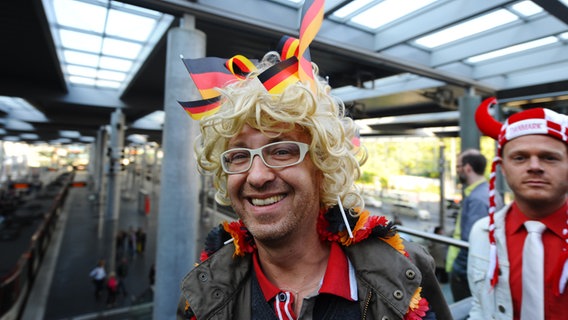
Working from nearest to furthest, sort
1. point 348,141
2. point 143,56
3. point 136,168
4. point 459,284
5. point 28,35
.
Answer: point 348,141 < point 459,284 < point 28,35 < point 143,56 < point 136,168

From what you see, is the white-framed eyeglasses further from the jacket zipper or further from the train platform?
the train platform

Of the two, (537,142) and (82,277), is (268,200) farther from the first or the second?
(82,277)

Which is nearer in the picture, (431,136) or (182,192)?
(182,192)

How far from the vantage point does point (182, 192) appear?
14.6ft

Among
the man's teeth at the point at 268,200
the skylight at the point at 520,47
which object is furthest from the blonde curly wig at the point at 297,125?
the skylight at the point at 520,47

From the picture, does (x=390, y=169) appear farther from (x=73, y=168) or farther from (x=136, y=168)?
(x=73, y=168)

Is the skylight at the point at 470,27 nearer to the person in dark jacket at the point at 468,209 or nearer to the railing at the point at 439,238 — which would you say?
the person in dark jacket at the point at 468,209

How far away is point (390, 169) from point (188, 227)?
14.6 meters

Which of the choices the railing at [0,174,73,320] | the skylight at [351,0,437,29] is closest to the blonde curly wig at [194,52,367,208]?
the skylight at [351,0,437,29]

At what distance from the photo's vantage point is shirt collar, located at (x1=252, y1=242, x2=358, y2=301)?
4.19ft

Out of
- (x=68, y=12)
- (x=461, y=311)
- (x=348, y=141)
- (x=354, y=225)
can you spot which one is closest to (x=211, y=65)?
(x=348, y=141)

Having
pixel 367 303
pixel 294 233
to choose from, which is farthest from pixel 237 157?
pixel 367 303

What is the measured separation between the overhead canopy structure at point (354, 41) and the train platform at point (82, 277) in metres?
6.11

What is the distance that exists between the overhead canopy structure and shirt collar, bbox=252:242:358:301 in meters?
3.48
